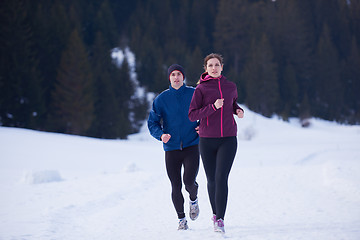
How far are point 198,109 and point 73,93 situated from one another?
90.6ft

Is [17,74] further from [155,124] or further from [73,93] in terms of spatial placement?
[155,124]

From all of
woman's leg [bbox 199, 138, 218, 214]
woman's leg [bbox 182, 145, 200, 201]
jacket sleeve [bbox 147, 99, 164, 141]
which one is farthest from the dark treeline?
woman's leg [bbox 199, 138, 218, 214]

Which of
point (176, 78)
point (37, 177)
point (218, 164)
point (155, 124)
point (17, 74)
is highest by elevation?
point (17, 74)

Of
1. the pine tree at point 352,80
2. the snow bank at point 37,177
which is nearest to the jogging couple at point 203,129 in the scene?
the snow bank at point 37,177

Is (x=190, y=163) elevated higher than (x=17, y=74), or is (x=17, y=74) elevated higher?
(x=17, y=74)

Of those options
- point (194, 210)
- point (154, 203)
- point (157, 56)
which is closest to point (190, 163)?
point (194, 210)

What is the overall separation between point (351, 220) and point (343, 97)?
149ft

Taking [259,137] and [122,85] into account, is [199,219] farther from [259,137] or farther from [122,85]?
[122,85]

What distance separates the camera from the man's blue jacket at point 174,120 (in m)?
4.50

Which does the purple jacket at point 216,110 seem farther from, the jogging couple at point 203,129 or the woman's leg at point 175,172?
the woman's leg at point 175,172

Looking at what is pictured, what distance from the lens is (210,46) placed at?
2179 inches

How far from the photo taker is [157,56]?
47125 millimetres

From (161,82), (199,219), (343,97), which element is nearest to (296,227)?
(199,219)

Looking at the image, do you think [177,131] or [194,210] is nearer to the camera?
→ [177,131]
